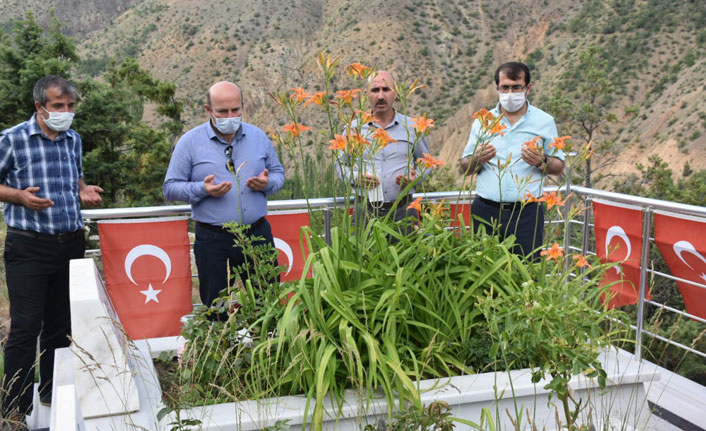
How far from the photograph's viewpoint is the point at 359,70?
201 cm

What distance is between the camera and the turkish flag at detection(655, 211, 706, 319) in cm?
348

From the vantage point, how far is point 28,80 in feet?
54.6

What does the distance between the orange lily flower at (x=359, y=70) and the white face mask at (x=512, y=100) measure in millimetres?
1876

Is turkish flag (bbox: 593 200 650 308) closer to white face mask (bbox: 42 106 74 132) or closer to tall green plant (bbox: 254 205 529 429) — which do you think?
tall green plant (bbox: 254 205 529 429)

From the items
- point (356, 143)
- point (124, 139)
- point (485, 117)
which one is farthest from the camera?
point (124, 139)

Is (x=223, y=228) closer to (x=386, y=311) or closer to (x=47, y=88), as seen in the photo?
(x=47, y=88)

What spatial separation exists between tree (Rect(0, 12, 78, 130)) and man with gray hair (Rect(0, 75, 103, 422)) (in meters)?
14.6

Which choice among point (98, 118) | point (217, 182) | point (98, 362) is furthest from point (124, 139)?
point (98, 362)

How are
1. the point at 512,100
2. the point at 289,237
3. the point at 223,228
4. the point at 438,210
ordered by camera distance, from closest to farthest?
the point at 438,210, the point at 223,228, the point at 512,100, the point at 289,237

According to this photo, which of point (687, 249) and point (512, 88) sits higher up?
point (512, 88)

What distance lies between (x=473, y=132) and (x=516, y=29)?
5633cm

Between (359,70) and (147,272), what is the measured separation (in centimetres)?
273

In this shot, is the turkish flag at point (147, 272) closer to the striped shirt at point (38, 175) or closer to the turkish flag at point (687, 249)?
the striped shirt at point (38, 175)

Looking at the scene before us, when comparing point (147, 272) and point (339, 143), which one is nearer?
point (339, 143)
